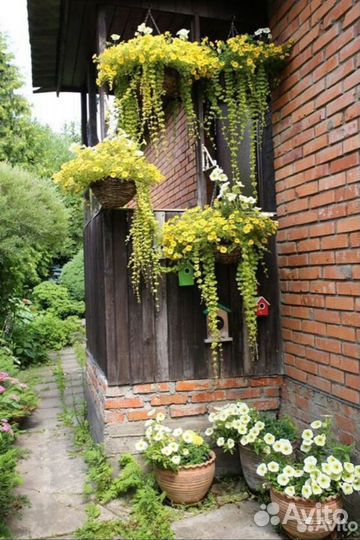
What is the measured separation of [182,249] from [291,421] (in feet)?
5.09

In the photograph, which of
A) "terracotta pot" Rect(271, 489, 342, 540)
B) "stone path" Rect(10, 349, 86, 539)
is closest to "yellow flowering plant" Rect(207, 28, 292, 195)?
"terracotta pot" Rect(271, 489, 342, 540)

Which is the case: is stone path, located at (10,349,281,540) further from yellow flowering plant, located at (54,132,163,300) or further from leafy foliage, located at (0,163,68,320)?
leafy foliage, located at (0,163,68,320)

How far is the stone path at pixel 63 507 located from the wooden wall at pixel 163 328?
34.0 inches

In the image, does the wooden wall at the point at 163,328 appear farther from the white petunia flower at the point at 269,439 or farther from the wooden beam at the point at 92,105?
the wooden beam at the point at 92,105

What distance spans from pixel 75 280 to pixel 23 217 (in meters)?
5.45

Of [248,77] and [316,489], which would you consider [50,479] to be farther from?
[248,77]

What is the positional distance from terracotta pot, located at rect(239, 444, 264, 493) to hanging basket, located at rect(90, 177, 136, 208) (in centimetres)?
195

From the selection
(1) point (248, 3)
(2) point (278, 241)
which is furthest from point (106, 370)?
(1) point (248, 3)

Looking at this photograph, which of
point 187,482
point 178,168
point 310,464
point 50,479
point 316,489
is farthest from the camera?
point 178,168

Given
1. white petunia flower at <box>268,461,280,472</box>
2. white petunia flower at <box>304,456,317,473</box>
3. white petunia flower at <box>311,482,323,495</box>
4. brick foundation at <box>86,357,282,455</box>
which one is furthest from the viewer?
brick foundation at <box>86,357,282,455</box>

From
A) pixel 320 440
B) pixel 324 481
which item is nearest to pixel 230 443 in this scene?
pixel 320 440

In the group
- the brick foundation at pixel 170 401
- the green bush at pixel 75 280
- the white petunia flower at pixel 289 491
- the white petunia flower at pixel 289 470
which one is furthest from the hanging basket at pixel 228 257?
the green bush at pixel 75 280

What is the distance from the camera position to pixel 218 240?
10.4 feet

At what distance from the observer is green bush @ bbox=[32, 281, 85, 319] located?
36.1 feet
